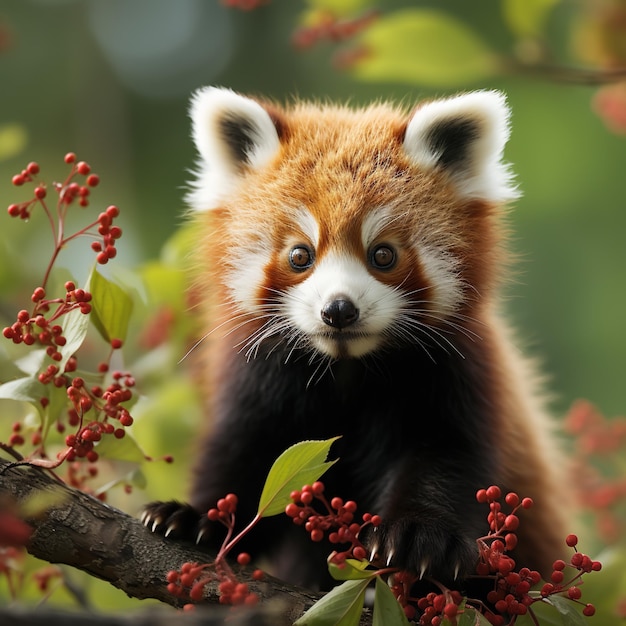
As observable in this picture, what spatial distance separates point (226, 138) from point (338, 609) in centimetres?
147

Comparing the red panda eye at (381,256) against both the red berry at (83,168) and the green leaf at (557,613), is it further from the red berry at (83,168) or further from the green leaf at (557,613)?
the green leaf at (557,613)

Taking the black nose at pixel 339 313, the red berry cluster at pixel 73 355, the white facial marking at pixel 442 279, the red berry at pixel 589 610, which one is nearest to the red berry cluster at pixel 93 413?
the red berry cluster at pixel 73 355

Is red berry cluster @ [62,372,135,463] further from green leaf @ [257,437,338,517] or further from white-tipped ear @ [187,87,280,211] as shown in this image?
white-tipped ear @ [187,87,280,211]

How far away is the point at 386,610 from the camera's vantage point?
5.31 feet

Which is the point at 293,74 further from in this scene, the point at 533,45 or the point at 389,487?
the point at 389,487

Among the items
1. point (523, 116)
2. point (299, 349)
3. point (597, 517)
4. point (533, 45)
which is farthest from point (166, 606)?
point (523, 116)

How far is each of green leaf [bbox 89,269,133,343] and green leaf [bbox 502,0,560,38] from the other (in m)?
1.33

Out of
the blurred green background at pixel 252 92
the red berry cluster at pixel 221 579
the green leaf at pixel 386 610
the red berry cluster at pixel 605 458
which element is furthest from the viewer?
the blurred green background at pixel 252 92

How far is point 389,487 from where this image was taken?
238 cm

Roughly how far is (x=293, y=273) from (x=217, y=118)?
1.88 ft

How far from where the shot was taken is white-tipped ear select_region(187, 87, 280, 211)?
257cm

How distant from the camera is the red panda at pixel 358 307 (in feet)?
7.50

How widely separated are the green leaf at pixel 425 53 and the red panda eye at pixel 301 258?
55cm

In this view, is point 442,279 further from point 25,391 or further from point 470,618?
point 25,391
